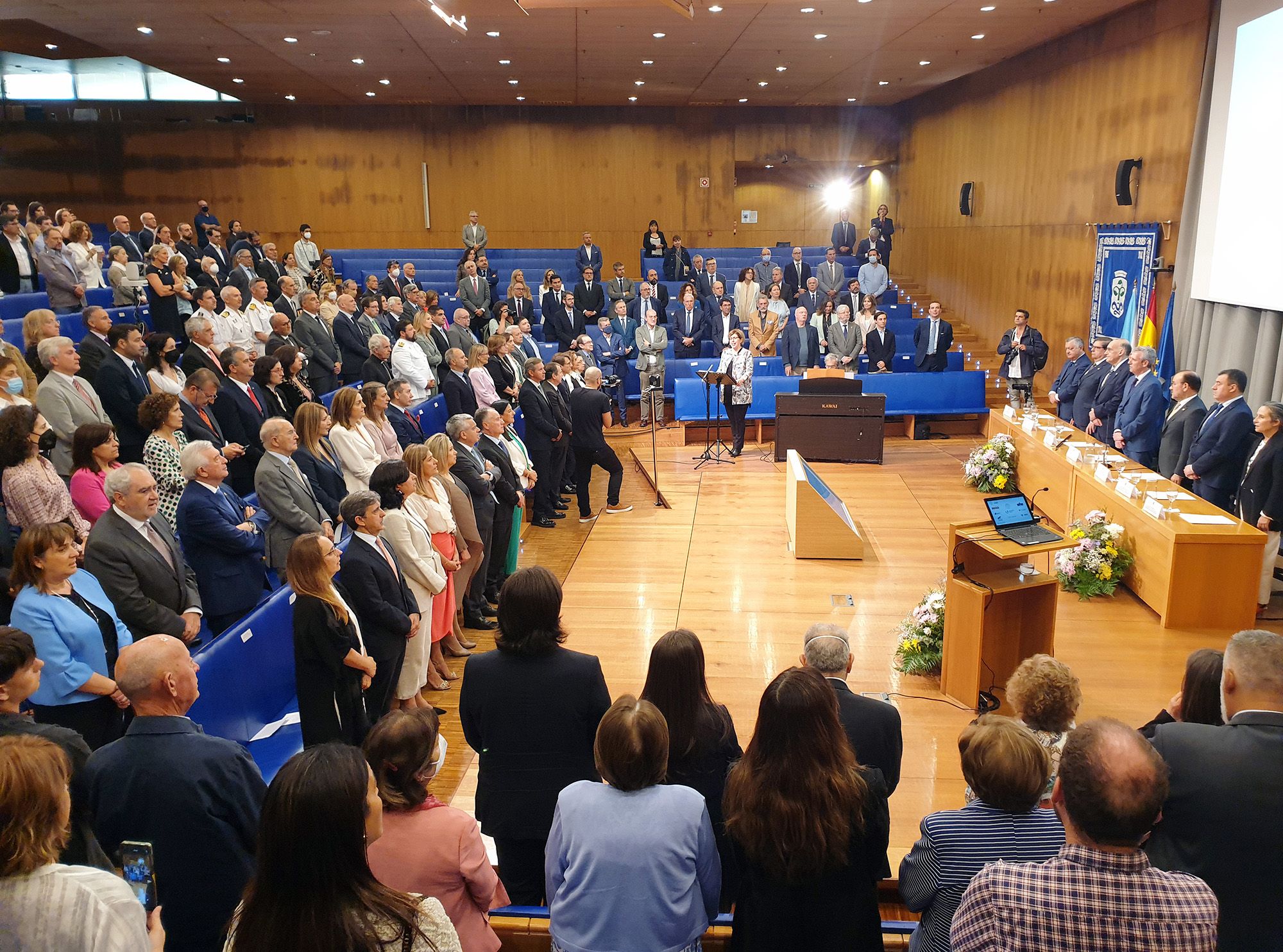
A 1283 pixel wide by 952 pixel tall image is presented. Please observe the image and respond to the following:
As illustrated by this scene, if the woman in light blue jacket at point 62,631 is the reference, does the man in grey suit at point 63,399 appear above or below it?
above

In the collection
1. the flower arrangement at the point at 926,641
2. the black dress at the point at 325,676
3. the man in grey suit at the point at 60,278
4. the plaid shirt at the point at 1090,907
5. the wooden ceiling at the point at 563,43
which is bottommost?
the flower arrangement at the point at 926,641

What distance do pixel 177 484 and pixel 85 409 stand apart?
3.11 ft

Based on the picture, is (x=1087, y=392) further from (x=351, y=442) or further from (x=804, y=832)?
(x=804, y=832)

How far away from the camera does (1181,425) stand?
6652 mm

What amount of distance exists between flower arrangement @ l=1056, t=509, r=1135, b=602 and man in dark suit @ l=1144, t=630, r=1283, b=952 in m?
3.97

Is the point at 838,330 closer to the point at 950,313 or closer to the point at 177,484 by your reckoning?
the point at 950,313

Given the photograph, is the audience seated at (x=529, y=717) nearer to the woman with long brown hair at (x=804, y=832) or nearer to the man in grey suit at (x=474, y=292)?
the woman with long brown hair at (x=804, y=832)

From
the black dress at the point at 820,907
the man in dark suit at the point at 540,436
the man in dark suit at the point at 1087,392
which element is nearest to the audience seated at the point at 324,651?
the black dress at the point at 820,907

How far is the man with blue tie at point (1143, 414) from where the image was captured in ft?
23.5

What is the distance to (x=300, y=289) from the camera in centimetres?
1106

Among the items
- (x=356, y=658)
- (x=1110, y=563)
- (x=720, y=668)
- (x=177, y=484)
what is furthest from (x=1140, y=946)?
(x=1110, y=563)

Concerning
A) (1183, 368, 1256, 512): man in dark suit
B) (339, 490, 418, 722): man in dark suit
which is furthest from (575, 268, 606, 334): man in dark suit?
(339, 490, 418, 722): man in dark suit

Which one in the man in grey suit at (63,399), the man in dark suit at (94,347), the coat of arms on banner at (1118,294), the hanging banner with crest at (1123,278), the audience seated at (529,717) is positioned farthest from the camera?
the coat of arms on banner at (1118,294)

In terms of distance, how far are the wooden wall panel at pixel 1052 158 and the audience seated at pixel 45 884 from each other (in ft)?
32.9
